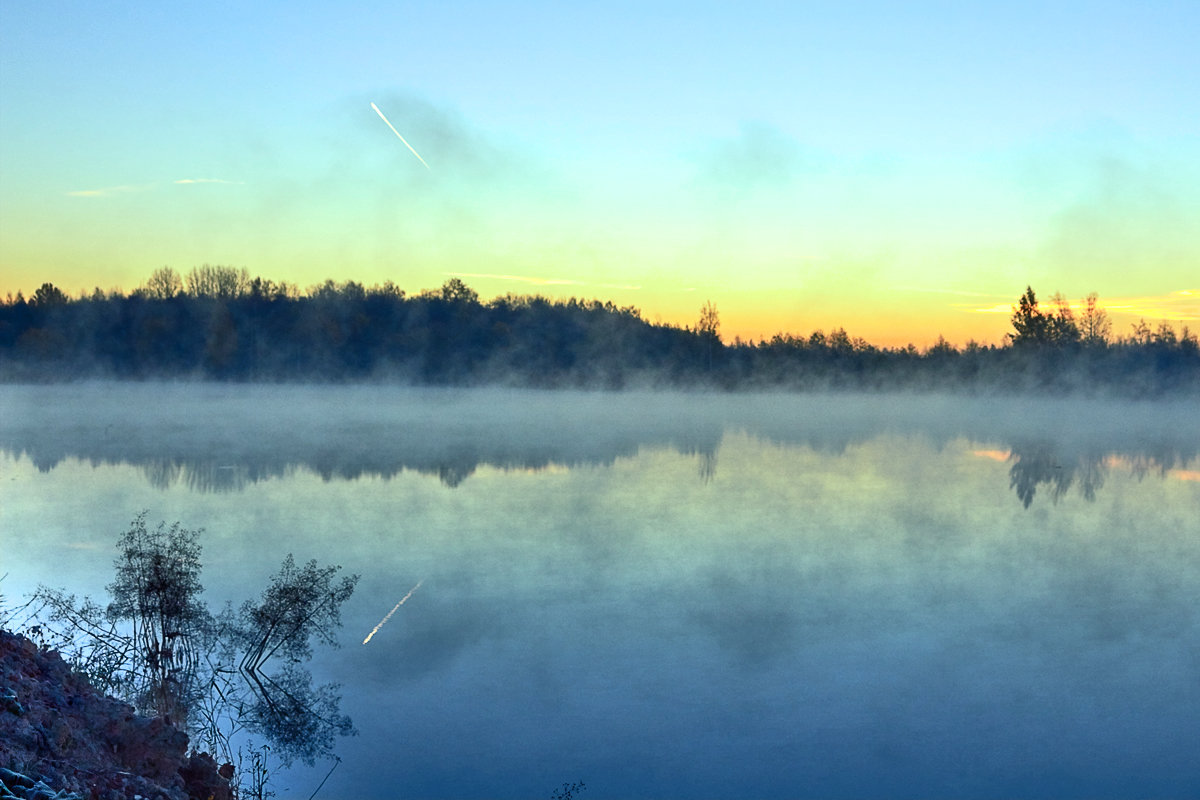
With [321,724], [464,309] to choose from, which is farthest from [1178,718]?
[464,309]

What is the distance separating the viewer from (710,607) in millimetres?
10859

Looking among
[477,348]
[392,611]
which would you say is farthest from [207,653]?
[477,348]

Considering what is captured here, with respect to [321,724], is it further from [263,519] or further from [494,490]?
[494,490]

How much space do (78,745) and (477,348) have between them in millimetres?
84715

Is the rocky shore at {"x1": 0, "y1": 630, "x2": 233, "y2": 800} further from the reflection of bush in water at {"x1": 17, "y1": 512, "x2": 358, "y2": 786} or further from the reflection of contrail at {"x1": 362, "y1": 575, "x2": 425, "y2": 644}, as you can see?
the reflection of contrail at {"x1": 362, "y1": 575, "x2": 425, "y2": 644}

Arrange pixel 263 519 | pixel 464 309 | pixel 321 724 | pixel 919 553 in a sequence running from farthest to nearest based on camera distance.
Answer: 1. pixel 464 309
2. pixel 263 519
3. pixel 919 553
4. pixel 321 724

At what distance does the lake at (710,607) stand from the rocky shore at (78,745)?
3.51ft

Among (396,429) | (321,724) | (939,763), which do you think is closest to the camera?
(939,763)

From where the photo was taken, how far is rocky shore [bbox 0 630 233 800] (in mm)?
4684

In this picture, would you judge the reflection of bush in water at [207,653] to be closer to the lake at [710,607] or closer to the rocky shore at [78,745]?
the lake at [710,607]

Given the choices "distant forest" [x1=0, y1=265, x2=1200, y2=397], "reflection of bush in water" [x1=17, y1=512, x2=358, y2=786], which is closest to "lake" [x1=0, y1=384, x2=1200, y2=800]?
"reflection of bush in water" [x1=17, y1=512, x2=358, y2=786]

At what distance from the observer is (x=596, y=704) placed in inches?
313

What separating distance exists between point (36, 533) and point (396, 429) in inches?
1061

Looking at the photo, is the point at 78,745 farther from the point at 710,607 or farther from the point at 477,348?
the point at 477,348
